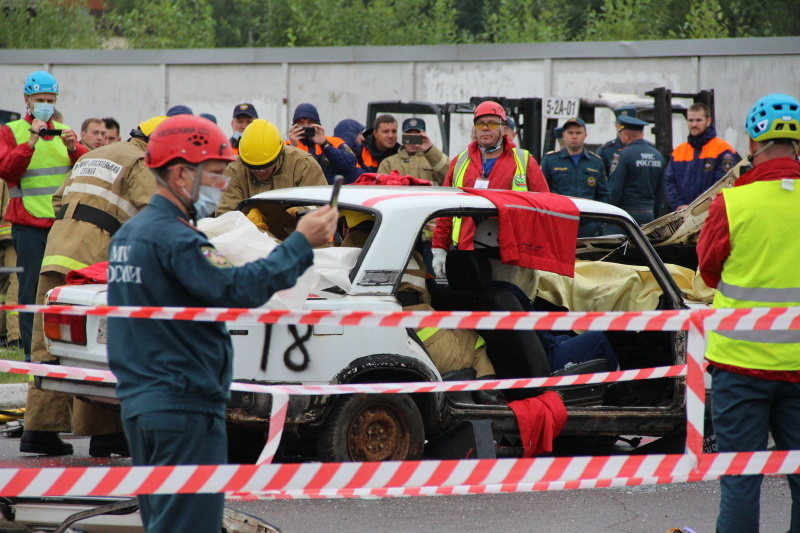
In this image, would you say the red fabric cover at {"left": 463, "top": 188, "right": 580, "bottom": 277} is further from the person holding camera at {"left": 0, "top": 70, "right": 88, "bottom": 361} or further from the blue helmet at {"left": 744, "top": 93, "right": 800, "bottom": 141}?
the person holding camera at {"left": 0, "top": 70, "right": 88, "bottom": 361}

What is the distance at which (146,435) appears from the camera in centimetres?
324

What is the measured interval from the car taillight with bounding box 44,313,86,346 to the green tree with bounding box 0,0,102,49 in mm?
30934

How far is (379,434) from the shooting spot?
5.70 metres

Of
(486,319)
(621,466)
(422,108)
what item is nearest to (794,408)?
(621,466)

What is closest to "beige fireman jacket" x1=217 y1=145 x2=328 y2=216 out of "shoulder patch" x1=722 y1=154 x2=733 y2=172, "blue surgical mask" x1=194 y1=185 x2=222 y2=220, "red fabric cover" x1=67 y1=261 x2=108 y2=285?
"red fabric cover" x1=67 y1=261 x2=108 y2=285

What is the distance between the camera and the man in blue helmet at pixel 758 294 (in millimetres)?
4215

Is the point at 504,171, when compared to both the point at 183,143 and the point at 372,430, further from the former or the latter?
the point at 183,143

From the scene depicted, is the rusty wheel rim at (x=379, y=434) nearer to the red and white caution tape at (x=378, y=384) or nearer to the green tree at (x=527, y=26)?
the red and white caution tape at (x=378, y=384)

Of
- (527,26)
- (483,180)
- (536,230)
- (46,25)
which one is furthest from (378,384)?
(46,25)

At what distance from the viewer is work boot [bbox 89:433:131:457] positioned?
659 centimetres

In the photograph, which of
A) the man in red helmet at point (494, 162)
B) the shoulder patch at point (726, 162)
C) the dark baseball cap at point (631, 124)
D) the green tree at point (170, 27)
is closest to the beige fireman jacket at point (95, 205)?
the man in red helmet at point (494, 162)

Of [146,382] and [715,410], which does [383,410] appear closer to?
[715,410]

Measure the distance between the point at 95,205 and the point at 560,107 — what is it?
9.73 m

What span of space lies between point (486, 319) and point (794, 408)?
1.26 metres
